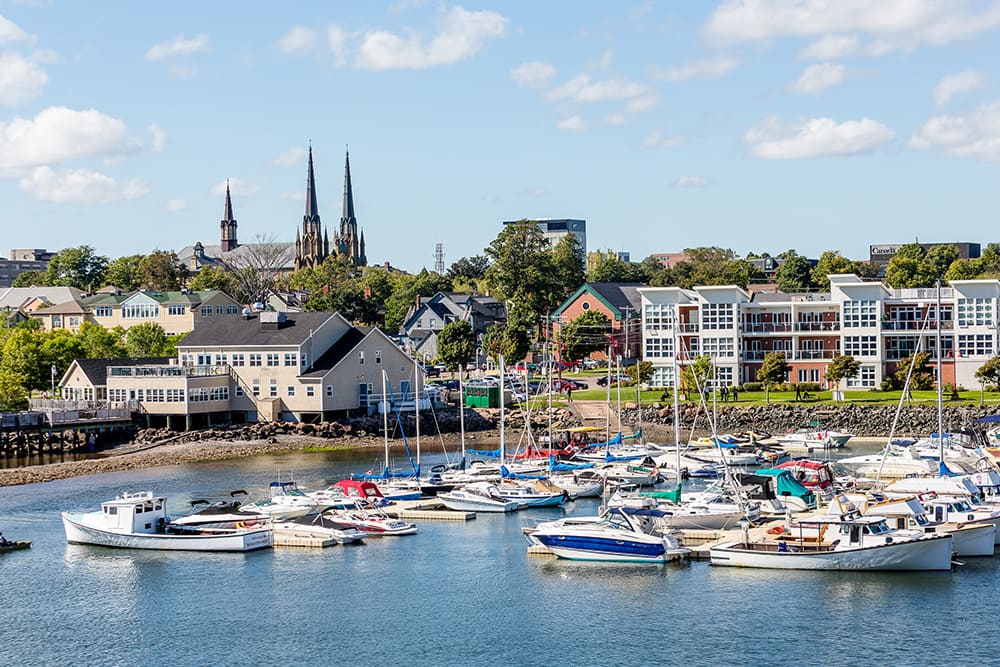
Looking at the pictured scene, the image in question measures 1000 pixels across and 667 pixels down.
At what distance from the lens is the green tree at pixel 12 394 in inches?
3723

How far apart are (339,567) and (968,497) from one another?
24891mm

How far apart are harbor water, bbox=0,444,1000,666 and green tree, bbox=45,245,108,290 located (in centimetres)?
13134

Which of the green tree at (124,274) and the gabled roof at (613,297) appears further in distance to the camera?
the green tree at (124,274)

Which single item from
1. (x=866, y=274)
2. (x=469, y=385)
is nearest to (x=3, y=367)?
(x=469, y=385)

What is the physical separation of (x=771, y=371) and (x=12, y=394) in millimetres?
55179

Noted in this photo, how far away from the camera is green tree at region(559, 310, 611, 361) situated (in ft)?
400

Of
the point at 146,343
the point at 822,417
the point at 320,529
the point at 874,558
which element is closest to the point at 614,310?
the point at 822,417

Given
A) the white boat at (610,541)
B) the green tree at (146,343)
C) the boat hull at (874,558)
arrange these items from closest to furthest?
the boat hull at (874,558) < the white boat at (610,541) < the green tree at (146,343)

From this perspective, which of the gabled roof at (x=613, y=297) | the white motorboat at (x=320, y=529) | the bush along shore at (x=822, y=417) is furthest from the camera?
the gabled roof at (x=613, y=297)

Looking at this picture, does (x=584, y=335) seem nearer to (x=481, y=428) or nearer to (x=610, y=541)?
(x=481, y=428)

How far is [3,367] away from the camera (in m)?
103

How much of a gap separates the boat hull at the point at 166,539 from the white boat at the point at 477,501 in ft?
32.2

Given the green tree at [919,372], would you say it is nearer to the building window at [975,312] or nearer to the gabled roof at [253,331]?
the building window at [975,312]

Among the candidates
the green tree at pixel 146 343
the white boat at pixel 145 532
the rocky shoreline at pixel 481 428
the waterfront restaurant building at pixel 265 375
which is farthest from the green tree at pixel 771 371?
the white boat at pixel 145 532
